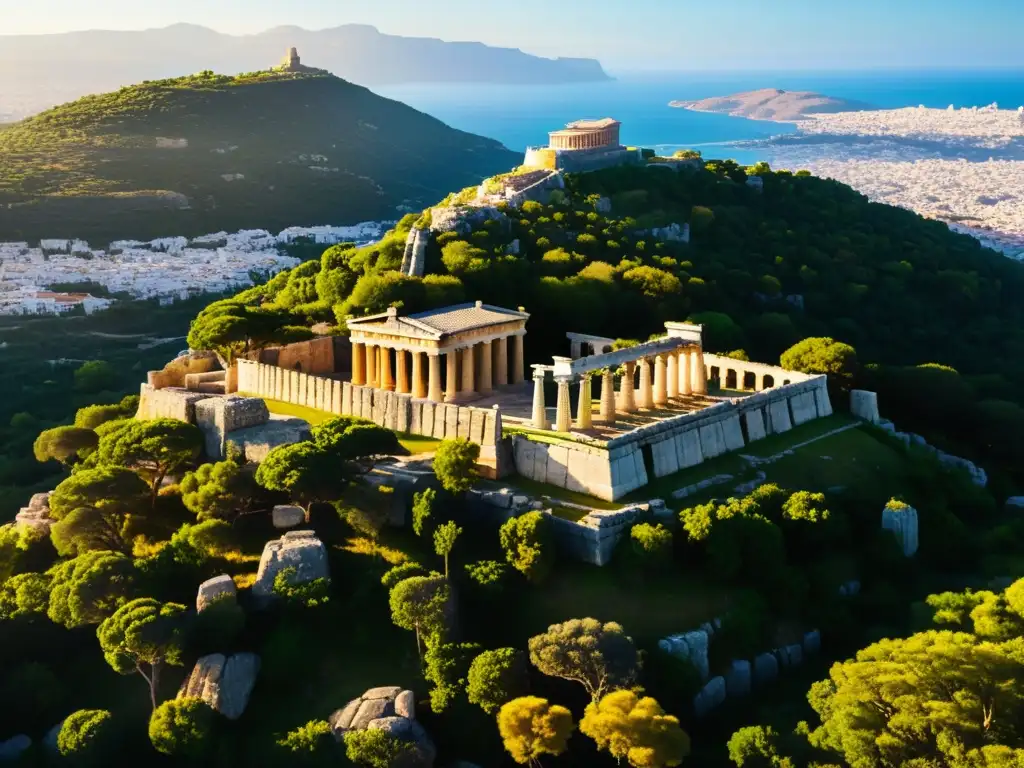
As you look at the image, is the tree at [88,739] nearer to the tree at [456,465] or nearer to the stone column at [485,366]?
the tree at [456,465]

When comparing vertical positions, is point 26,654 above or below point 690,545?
below

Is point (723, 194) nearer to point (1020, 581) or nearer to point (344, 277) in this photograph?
point (344, 277)

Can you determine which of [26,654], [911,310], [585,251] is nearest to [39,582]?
[26,654]

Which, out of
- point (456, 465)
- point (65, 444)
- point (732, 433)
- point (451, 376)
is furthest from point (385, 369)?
point (732, 433)

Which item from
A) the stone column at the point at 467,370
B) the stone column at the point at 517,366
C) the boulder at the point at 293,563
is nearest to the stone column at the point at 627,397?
the stone column at the point at 467,370

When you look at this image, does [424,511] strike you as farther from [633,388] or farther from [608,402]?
[633,388]

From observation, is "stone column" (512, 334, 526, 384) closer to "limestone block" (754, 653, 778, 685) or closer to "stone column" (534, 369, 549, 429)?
"stone column" (534, 369, 549, 429)
